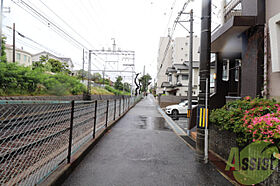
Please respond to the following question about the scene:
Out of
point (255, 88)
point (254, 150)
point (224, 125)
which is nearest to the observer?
point (254, 150)

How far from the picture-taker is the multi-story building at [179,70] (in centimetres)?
2644

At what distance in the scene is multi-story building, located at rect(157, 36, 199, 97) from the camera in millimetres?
26436

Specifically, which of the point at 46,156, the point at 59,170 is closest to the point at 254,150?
the point at 59,170

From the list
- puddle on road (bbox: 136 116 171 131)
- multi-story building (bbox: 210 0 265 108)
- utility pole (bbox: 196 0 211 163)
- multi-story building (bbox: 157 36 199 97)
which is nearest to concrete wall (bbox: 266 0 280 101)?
multi-story building (bbox: 210 0 265 108)

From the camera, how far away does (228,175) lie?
3.17 meters

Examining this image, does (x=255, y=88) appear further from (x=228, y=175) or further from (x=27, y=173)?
(x=27, y=173)

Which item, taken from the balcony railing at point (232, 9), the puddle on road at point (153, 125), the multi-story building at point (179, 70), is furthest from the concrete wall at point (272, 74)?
the multi-story building at point (179, 70)

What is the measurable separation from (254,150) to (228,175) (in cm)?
81

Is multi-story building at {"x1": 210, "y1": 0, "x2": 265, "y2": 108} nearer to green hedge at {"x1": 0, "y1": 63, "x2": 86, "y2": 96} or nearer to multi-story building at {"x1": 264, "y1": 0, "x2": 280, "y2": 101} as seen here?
multi-story building at {"x1": 264, "y1": 0, "x2": 280, "y2": 101}

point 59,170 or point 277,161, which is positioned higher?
point 277,161

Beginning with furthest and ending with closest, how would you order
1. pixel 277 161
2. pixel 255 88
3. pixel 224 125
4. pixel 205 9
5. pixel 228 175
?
pixel 255 88
pixel 205 9
pixel 224 125
pixel 228 175
pixel 277 161

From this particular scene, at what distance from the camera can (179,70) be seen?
2683 centimetres

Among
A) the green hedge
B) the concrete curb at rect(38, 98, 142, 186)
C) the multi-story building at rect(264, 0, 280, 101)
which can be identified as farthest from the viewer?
the green hedge

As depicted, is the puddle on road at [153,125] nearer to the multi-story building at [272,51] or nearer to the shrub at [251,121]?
the shrub at [251,121]
